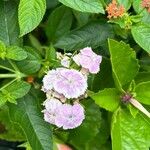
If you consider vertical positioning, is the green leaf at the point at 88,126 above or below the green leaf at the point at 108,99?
below

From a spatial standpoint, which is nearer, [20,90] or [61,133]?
[20,90]

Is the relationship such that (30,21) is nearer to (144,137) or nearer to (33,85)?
(33,85)

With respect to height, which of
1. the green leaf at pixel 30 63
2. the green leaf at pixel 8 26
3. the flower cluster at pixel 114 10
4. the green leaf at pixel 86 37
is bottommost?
the green leaf at pixel 30 63

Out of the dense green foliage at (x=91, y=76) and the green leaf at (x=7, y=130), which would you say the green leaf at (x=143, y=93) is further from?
the green leaf at (x=7, y=130)

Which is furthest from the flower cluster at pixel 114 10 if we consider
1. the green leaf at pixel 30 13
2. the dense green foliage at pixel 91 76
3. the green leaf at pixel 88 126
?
the green leaf at pixel 88 126

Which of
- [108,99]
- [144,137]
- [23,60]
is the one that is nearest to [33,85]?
[23,60]

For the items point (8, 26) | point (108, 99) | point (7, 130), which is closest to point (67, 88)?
point (108, 99)
